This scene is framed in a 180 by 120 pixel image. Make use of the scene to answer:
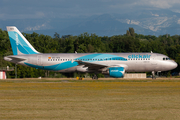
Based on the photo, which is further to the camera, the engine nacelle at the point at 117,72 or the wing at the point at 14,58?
the wing at the point at 14,58

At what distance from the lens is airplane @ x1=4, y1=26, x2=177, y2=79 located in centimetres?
4453

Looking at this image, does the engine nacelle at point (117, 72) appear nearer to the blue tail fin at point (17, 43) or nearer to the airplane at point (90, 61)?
the airplane at point (90, 61)

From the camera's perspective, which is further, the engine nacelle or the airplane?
the airplane

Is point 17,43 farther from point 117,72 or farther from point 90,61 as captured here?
point 117,72

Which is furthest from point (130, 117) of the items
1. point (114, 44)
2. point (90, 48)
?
point (114, 44)

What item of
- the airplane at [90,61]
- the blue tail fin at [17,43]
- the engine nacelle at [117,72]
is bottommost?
the engine nacelle at [117,72]

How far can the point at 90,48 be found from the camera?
303ft

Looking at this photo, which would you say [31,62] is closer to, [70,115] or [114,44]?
[70,115]

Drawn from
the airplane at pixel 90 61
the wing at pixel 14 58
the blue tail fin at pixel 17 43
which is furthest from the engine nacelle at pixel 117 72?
the wing at pixel 14 58

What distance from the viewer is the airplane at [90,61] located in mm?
44531

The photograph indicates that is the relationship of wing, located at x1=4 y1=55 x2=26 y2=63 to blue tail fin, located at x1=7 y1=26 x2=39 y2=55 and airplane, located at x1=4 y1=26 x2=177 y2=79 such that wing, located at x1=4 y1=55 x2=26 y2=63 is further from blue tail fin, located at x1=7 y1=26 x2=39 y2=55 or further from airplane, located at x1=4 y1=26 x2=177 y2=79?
blue tail fin, located at x1=7 y1=26 x2=39 y2=55

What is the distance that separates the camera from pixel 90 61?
45.3 metres

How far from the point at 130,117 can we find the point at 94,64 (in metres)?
30.1

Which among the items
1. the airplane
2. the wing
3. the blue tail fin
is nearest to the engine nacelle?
the airplane
